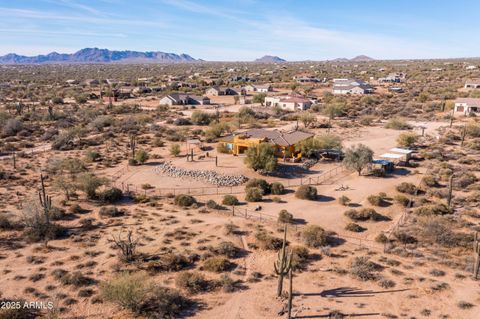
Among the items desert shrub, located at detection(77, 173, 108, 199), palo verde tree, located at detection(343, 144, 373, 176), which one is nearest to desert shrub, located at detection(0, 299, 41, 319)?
desert shrub, located at detection(77, 173, 108, 199)

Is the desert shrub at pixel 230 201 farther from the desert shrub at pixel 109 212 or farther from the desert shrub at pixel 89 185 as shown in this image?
the desert shrub at pixel 89 185

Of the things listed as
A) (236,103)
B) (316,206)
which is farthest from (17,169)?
(236,103)

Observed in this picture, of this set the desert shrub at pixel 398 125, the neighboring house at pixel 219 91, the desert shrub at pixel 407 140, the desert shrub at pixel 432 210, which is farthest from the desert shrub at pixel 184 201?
the neighboring house at pixel 219 91

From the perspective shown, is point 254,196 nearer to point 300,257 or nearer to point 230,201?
point 230,201

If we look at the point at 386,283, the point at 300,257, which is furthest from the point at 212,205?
the point at 386,283

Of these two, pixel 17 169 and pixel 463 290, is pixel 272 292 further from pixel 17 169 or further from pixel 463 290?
pixel 17 169

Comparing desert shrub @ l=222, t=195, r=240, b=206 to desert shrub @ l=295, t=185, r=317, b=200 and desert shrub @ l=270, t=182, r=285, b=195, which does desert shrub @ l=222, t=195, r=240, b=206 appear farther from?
desert shrub @ l=295, t=185, r=317, b=200
